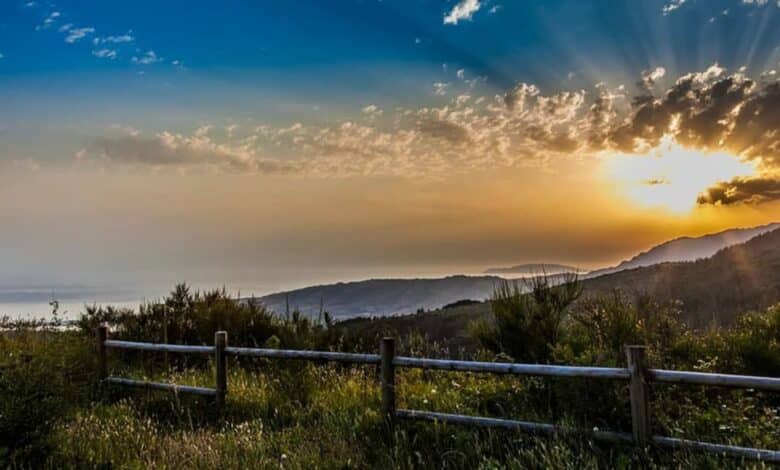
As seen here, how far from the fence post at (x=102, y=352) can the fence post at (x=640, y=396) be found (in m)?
8.80

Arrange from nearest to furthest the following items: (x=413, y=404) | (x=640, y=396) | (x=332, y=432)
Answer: (x=640, y=396) → (x=332, y=432) → (x=413, y=404)

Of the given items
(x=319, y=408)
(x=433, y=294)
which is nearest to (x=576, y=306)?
(x=319, y=408)

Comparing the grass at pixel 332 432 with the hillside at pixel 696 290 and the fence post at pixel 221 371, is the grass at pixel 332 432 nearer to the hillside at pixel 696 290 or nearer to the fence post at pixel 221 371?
the fence post at pixel 221 371

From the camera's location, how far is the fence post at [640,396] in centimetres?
664

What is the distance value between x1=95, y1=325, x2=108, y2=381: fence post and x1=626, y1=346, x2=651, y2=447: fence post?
8.80 metres

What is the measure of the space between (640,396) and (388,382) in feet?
9.58

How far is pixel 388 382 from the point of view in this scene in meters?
8.34

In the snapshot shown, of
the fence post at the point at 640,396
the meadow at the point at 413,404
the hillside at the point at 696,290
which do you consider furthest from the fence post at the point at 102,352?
the fence post at the point at 640,396

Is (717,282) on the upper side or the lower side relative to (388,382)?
upper

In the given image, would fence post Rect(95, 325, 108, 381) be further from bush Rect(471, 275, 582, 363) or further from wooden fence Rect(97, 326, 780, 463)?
bush Rect(471, 275, 582, 363)

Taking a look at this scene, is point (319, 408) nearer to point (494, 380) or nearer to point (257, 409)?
point (257, 409)

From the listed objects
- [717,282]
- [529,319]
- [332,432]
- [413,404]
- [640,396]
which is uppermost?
[717,282]

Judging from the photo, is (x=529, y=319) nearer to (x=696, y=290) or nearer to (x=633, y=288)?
(x=633, y=288)

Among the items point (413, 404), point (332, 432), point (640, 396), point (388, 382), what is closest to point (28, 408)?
point (332, 432)
